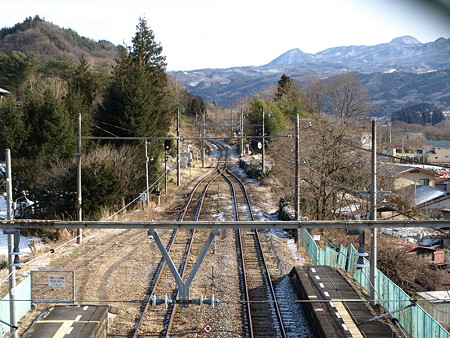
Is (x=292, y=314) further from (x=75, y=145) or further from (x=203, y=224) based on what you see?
(x=75, y=145)

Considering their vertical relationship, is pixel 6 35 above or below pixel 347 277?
above

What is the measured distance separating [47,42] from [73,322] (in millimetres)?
101182

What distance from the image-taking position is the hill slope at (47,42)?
320 feet

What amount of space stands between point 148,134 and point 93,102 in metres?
12.2

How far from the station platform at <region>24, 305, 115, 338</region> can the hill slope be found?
8466 centimetres

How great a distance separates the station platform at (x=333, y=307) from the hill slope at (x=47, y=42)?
83.6m

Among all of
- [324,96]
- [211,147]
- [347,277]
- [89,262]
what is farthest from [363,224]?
[324,96]

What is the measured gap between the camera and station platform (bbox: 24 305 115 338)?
9578 mm

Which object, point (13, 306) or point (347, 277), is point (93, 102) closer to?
point (347, 277)

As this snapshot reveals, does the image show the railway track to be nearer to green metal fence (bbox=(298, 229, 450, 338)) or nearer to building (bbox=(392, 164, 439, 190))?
green metal fence (bbox=(298, 229, 450, 338))

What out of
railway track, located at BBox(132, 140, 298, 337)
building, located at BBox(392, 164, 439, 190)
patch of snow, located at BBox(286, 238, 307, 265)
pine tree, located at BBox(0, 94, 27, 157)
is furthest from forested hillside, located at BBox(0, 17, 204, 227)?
building, located at BBox(392, 164, 439, 190)

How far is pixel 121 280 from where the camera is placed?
1377cm

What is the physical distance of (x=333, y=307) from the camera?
11.3 metres

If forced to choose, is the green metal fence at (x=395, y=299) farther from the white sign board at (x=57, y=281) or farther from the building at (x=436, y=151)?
the building at (x=436, y=151)
